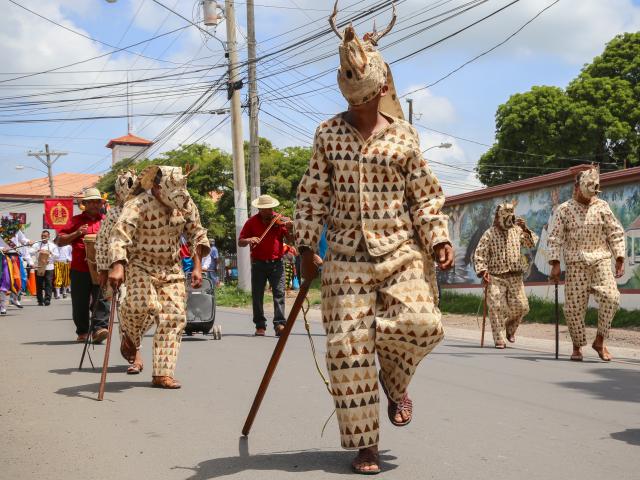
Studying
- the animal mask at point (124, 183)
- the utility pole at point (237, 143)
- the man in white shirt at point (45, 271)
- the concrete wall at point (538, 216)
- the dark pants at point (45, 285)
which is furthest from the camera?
the utility pole at point (237, 143)

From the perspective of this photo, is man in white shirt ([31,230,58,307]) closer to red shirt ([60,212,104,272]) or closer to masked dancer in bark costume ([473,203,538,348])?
red shirt ([60,212,104,272])

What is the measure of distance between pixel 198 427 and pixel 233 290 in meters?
23.7

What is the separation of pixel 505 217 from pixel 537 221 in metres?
8.13

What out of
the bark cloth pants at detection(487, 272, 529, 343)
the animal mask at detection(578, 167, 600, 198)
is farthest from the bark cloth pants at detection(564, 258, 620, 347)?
the bark cloth pants at detection(487, 272, 529, 343)

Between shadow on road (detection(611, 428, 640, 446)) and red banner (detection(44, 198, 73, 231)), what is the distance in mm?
36582

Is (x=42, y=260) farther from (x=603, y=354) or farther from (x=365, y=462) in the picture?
(x=365, y=462)

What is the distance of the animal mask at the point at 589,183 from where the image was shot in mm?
10797

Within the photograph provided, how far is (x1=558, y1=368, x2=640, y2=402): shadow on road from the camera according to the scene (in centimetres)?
799

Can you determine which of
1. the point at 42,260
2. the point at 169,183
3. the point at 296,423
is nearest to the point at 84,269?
the point at 169,183

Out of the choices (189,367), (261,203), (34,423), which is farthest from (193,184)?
(34,423)

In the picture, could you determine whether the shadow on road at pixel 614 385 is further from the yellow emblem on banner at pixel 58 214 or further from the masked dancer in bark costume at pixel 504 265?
the yellow emblem on banner at pixel 58 214

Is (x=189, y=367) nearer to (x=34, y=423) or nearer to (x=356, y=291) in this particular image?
(x=34, y=423)

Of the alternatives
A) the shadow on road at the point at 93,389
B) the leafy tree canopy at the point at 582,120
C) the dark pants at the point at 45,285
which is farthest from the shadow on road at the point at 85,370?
the leafy tree canopy at the point at 582,120

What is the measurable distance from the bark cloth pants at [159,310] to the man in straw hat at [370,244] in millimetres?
3255
